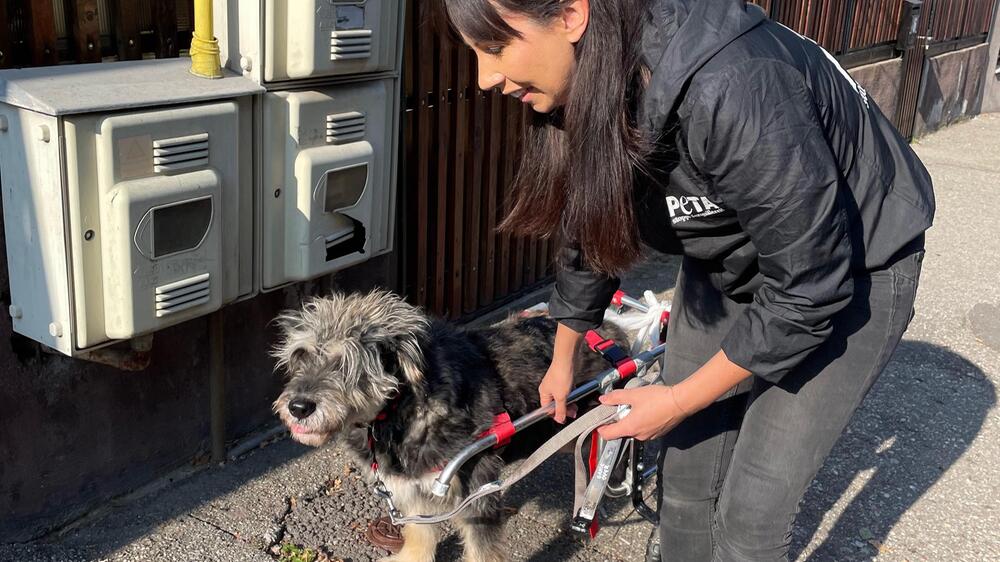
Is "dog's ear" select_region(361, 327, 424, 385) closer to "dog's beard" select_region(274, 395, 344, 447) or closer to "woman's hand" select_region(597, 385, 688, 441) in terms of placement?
"dog's beard" select_region(274, 395, 344, 447)

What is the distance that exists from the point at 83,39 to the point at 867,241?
2.65m

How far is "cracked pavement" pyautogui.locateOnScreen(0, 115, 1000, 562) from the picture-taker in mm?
3652

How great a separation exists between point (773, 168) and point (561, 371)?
134 centimetres

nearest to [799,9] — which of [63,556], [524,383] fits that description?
[524,383]

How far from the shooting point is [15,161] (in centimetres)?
287

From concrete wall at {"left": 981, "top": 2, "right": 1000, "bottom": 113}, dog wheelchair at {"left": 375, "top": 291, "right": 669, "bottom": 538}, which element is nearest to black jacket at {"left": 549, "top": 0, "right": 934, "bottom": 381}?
dog wheelchair at {"left": 375, "top": 291, "right": 669, "bottom": 538}

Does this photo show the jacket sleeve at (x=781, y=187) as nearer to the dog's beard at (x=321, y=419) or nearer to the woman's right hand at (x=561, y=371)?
the woman's right hand at (x=561, y=371)

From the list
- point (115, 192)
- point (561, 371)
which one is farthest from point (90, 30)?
point (561, 371)

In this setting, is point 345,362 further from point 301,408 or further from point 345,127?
point 345,127

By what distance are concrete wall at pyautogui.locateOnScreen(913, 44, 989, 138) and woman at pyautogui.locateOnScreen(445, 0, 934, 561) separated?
Answer: 1072 centimetres

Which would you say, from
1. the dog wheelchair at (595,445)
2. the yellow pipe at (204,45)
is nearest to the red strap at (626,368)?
the dog wheelchair at (595,445)

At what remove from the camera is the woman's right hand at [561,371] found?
3.06 meters

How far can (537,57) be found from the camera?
6.94 feet

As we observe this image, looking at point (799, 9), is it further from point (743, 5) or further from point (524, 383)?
point (743, 5)
